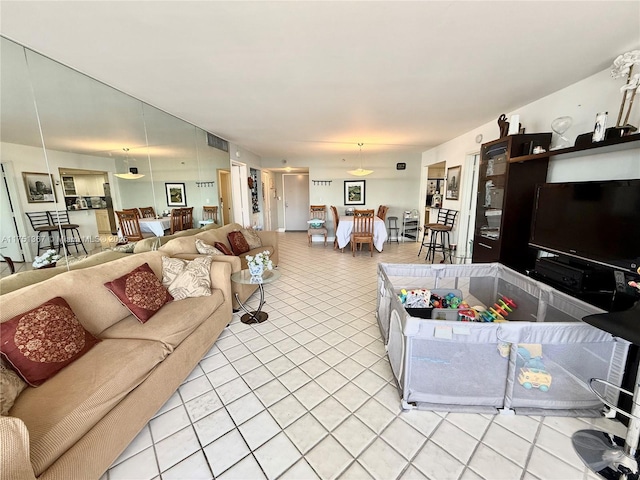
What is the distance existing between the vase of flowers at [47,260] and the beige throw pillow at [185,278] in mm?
763

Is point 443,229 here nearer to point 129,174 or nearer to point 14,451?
point 129,174

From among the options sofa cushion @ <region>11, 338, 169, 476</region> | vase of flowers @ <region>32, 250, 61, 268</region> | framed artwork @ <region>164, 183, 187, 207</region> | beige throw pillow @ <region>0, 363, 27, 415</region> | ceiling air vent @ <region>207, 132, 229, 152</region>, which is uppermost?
ceiling air vent @ <region>207, 132, 229, 152</region>

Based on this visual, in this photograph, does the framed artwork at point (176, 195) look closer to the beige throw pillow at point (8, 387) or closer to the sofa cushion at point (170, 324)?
the sofa cushion at point (170, 324)

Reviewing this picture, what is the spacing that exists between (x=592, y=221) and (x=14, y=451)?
3515 mm

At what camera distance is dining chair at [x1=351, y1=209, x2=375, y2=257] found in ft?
18.4

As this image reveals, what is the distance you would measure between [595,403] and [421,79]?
284 centimetres

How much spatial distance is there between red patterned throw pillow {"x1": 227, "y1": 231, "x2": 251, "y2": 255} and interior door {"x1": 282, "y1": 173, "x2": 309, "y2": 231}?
5113mm

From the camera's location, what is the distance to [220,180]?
16.8 ft

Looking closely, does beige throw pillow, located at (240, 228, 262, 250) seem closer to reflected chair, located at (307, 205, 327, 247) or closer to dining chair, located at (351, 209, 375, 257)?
dining chair, located at (351, 209, 375, 257)

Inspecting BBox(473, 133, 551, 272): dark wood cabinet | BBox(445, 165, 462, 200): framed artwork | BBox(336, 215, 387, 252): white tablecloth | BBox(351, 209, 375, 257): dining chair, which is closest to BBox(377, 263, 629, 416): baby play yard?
BBox(473, 133, 551, 272): dark wood cabinet

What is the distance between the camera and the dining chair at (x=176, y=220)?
3.57 meters

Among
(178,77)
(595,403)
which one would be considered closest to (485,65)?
(595,403)

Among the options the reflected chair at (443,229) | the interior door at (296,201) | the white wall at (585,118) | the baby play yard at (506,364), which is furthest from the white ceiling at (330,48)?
the interior door at (296,201)

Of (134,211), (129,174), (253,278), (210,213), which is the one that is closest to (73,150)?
(129,174)
